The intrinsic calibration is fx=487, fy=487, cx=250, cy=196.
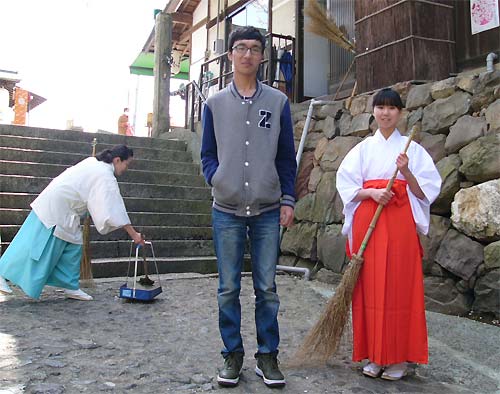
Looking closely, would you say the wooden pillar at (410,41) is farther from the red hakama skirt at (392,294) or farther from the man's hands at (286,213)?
the man's hands at (286,213)

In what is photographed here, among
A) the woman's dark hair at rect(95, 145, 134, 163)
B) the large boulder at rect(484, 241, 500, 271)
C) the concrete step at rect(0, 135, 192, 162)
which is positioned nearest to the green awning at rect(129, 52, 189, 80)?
the concrete step at rect(0, 135, 192, 162)

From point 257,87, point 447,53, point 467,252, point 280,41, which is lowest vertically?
point 467,252

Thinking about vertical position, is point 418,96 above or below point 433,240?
above

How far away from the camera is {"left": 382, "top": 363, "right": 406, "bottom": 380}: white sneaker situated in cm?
282

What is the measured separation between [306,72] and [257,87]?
6775 mm

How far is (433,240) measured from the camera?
4.55 metres

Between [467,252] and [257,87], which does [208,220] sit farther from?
[257,87]

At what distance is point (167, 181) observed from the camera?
7.82m

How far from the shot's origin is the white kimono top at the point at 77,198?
173 inches

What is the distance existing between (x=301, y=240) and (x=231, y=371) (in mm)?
3902

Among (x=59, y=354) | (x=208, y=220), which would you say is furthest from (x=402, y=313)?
(x=208, y=220)

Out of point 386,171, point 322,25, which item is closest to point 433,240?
point 386,171

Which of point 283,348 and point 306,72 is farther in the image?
point 306,72

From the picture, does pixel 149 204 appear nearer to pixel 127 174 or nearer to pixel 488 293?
pixel 127 174
